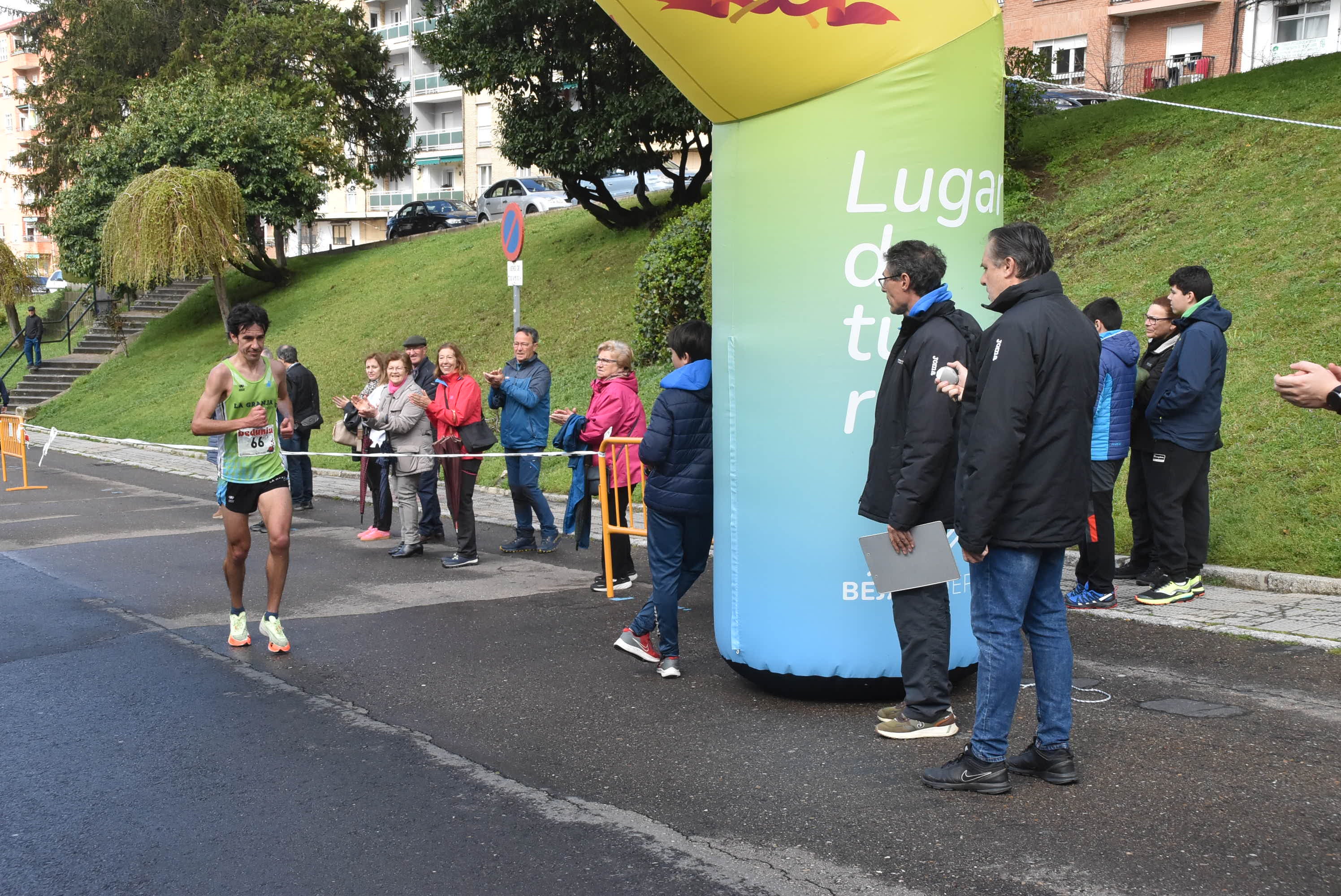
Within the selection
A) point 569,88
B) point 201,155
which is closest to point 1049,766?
point 569,88

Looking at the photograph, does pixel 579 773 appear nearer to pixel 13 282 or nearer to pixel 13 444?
pixel 13 444

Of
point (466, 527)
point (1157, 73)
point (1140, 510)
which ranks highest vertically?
point (1157, 73)

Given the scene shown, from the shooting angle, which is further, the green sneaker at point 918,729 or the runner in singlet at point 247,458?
the runner in singlet at point 247,458

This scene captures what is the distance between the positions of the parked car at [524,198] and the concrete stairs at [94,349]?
896 cm

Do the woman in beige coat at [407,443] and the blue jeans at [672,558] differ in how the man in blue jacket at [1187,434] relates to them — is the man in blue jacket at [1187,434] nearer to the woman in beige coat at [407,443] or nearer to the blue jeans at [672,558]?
the blue jeans at [672,558]

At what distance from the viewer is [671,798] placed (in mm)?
4617

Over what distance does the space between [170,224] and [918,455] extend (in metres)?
27.5

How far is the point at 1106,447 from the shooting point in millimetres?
7930

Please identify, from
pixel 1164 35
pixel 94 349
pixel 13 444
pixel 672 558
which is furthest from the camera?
pixel 1164 35

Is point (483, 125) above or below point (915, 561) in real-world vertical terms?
above

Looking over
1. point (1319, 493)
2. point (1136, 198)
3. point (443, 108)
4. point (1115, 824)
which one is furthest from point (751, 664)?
point (443, 108)

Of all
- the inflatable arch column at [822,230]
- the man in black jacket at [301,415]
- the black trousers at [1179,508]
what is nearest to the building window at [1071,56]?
the man in black jacket at [301,415]

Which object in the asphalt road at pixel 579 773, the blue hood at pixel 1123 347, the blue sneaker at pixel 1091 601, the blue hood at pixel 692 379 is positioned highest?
the blue hood at pixel 1123 347

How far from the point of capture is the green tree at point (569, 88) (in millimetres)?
22078
